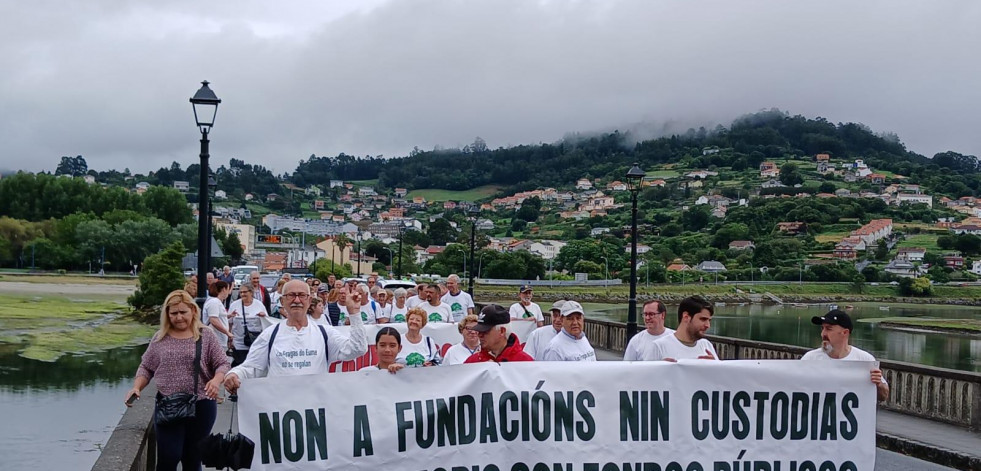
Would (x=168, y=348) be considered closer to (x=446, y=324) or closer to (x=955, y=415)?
(x=446, y=324)

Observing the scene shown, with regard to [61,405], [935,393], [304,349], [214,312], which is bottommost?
[61,405]

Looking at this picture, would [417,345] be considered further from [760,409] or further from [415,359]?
[760,409]

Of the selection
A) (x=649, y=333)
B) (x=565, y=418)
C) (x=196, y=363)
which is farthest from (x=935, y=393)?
(x=196, y=363)

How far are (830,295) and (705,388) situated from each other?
147465 millimetres

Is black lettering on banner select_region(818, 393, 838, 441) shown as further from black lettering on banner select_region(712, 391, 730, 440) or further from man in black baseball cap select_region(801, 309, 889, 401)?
black lettering on banner select_region(712, 391, 730, 440)

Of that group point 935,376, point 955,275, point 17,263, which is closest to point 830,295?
point 955,275

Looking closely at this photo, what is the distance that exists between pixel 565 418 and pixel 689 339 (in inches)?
53.1

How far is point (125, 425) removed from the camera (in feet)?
26.0

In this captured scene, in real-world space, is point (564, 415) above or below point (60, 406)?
above

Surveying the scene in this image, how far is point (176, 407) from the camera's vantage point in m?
6.43

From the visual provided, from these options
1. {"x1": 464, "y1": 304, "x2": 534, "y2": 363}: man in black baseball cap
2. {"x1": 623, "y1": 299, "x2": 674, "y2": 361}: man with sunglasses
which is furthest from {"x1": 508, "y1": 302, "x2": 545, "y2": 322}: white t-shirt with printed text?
{"x1": 464, "y1": 304, "x2": 534, "y2": 363}: man in black baseball cap

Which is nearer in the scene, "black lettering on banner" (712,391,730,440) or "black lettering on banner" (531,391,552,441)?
"black lettering on banner" (531,391,552,441)

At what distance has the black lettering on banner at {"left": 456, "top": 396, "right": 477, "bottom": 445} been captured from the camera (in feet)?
20.4

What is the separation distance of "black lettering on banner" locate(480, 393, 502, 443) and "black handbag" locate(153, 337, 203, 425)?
6.49ft
